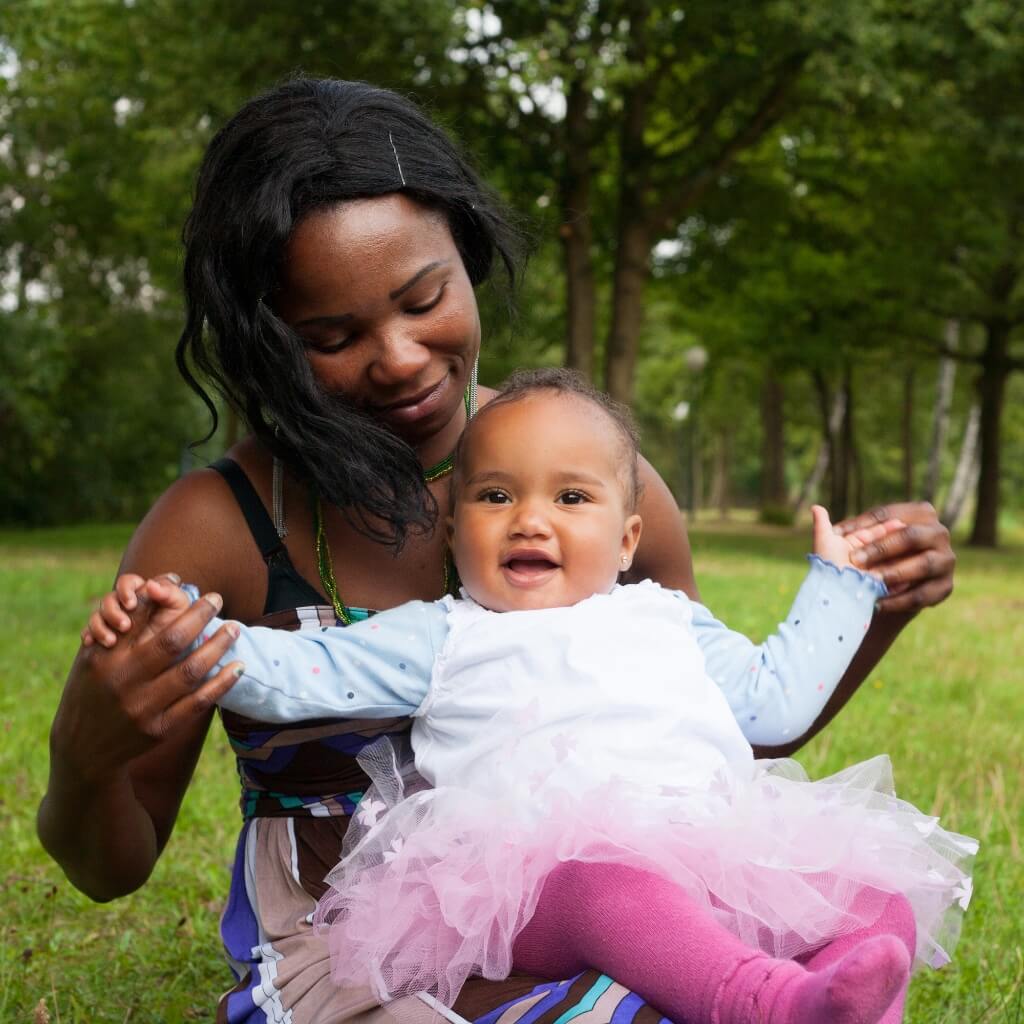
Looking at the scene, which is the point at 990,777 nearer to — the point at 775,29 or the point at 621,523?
the point at 621,523

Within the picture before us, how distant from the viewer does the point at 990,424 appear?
2144 centimetres

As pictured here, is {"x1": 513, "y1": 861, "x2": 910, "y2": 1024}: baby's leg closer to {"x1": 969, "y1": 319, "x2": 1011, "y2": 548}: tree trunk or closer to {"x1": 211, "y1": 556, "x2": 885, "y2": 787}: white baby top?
{"x1": 211, "y1": 556, "x2": 885, "y2": 787}: white baby top

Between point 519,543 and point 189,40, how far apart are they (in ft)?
46.1

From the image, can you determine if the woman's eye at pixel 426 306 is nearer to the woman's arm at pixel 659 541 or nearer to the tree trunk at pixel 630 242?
the woman's arm at pixel 659 541

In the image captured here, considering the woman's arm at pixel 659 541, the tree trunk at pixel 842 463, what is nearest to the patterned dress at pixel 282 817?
the woman's arm at pixel 659 541

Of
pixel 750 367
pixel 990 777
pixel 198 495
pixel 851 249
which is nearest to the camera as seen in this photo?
pixel 198 495

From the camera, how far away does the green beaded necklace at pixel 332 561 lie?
2.38 meters

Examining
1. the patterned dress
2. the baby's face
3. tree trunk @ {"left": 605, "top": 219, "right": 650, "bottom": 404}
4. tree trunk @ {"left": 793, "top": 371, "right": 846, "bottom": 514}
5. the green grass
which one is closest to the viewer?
the patterned dress

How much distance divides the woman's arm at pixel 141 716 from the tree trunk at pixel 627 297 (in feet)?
46.0

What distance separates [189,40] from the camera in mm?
14719

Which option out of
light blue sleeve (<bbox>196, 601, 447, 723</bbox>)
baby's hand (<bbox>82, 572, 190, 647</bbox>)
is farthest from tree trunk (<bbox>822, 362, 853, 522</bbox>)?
baby's hand (<bbox>82, 572, 190, 647</bbox>)

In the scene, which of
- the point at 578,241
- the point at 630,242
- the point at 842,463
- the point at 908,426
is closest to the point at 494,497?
the point at 578,241

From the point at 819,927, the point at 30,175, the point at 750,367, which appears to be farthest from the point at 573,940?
the point at 750,367

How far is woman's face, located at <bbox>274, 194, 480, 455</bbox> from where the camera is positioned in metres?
2.23
